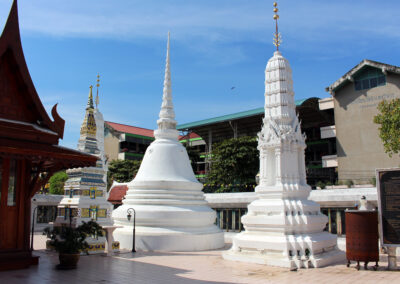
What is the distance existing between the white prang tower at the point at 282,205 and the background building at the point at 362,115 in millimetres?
24263

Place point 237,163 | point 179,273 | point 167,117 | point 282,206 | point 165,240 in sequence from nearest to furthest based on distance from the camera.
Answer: point 179,273
point 282,206
point 165,240
point 167,117
point 237,163

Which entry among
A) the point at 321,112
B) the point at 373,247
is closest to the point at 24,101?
the point at 373,247

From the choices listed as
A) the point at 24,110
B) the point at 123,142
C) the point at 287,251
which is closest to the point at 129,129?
the point at 123,142

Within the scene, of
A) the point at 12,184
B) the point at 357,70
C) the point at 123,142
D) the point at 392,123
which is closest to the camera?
the point at 12,184

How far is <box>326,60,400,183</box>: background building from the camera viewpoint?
34594 mm

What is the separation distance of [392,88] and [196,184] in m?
26.2

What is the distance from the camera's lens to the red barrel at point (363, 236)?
34.1ft

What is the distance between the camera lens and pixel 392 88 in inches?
1366

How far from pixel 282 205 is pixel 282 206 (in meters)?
0.04

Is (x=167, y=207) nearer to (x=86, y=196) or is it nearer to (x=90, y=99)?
(x=86, y=196)

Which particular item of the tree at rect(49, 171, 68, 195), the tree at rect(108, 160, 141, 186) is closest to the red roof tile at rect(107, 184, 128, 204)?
the tree at rect(49, 171, 68, 195)

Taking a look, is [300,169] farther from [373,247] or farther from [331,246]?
[373,247]

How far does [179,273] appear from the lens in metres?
10.1

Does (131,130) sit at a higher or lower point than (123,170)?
higher
